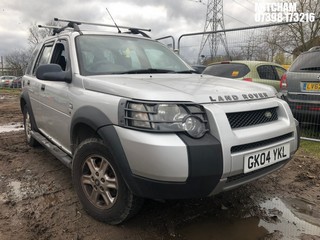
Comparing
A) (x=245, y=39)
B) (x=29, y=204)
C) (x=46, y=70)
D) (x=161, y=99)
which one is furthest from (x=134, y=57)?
(x=245, y=39)

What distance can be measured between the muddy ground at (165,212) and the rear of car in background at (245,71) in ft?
10.5

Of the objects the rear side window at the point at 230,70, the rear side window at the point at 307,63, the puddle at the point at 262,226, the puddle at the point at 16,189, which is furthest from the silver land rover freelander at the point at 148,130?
the rear side window at the point at 230,70

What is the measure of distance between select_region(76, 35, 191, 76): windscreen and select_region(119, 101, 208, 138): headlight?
1059 millimetres

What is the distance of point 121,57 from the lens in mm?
3561

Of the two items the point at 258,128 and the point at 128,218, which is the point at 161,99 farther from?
the point at 128,218

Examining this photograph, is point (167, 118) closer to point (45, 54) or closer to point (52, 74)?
point (52, 74)

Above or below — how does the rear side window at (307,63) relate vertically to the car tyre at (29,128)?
above

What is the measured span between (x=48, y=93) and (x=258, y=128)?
103 inches

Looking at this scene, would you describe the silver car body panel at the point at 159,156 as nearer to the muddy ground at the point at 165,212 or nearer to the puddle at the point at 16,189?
the muddy ground at the point at 165,212

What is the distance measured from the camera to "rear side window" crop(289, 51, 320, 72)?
18.3 ft

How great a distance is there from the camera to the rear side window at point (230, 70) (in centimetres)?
716

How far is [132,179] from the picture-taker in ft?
7.72

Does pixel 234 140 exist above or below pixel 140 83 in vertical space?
below

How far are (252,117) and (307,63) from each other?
3.70 m
